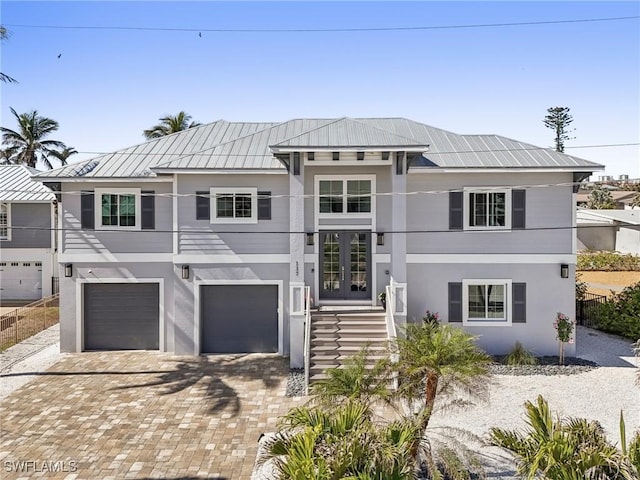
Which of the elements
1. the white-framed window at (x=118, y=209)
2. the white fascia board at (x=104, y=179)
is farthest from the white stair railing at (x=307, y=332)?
the white-framed window at (x=118, y=209)

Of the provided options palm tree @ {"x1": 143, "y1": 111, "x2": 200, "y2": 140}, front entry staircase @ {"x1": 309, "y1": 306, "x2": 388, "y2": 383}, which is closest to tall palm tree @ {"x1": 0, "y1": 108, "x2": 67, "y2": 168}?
palm tree @ {"x1": 143, "y1": 111, "x2": 200, "y2": 140}

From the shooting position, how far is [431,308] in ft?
46.7

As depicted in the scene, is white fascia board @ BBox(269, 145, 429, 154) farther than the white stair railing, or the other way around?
white fascia board @ BBox(269, 145, 429, 154)

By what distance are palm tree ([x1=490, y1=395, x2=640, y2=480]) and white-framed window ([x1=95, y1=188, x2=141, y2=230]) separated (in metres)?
12.2

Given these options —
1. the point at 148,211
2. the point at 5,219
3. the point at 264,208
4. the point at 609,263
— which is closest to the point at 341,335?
the point at 264,208

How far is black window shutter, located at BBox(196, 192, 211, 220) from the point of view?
14.0m

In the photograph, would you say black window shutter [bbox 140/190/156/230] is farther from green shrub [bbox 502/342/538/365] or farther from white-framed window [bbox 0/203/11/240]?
white-framed window [bbox 0/203/11/240]

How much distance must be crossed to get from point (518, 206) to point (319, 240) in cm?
597

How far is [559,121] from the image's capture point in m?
50.6

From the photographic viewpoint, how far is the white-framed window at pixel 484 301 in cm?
1413

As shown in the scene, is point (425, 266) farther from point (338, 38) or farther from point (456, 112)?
point (338, 38)

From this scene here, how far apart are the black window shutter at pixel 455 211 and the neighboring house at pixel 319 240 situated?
0.10 ft

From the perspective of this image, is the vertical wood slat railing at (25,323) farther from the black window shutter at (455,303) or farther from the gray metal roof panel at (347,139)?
the black window shutter at (455,303)

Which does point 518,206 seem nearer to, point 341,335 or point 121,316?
point 341,335
